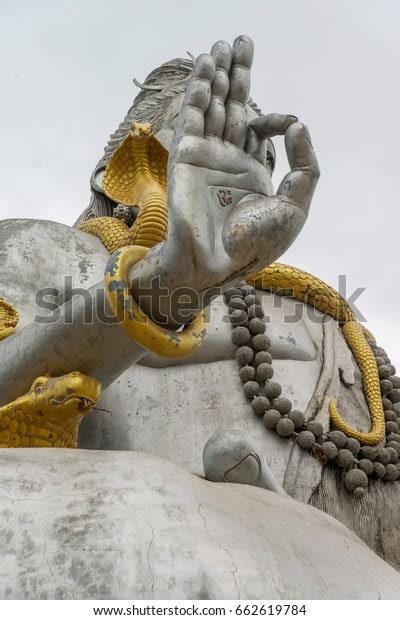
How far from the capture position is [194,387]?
3.56 metres

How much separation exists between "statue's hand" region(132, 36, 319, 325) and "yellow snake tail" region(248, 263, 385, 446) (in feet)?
4.46

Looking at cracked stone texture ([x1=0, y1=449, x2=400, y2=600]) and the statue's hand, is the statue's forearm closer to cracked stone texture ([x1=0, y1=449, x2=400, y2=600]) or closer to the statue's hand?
the statue's hand

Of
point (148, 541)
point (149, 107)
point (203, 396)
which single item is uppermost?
point (149, 107)

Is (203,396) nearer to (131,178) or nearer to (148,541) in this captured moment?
(131,178)

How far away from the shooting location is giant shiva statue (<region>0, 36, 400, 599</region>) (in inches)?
75.9

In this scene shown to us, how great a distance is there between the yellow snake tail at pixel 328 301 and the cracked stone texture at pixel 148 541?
160 centimetres

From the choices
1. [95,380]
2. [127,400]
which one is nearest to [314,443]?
[127,400]

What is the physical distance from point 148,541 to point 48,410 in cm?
86

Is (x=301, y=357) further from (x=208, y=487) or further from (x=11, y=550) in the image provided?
(x=11, y=550)

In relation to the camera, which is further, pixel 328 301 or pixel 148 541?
pixel 328 301

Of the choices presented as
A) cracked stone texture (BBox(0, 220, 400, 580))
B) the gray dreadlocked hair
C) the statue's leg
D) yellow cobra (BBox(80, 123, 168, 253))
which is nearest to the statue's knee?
the statue's leg

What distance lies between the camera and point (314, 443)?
3.39m

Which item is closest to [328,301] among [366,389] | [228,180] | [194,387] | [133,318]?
[366,389]

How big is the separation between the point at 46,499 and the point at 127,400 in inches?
54.9
